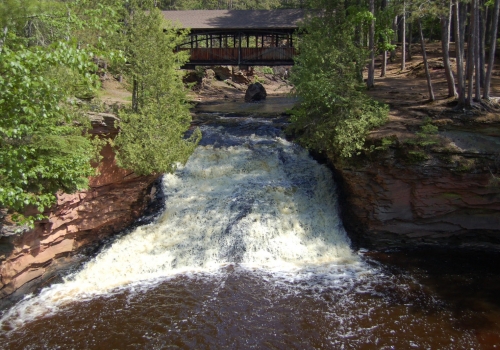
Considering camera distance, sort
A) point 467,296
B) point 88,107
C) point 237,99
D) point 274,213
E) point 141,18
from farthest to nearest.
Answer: point 237,99 → point 274,213 → point 141,18 → point 88,107 → point 467,296

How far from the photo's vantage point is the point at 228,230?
507 inches

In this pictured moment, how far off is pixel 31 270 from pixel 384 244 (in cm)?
1019

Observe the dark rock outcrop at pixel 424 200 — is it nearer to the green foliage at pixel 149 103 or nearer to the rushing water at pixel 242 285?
the rushing water at pixel 242 285

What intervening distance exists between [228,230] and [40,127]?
5953 millimetres

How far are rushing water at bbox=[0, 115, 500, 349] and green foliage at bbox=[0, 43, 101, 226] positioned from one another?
8.57ft

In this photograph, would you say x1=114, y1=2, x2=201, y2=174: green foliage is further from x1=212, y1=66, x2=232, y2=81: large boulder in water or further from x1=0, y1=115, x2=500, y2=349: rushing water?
x1=212, y1=66, x2=232, y2=81: large boulder in water

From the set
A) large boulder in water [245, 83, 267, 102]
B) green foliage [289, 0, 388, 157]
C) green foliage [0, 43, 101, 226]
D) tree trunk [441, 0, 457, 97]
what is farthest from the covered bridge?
green foliage [0, 43, 101, 226]

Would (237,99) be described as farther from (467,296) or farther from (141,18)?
(467,296)

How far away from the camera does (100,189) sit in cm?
1261

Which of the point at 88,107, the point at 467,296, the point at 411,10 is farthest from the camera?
the point at 411,10

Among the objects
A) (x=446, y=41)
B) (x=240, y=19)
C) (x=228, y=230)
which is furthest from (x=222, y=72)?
(x=228, y=230)

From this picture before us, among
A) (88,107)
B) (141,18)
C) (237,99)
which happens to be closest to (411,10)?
(141,18)

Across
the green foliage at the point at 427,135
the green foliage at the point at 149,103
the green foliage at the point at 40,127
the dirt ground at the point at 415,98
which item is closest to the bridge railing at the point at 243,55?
Result: the dirt ground at the point at 415,98

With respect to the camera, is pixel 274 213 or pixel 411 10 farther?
pixel 411 10
